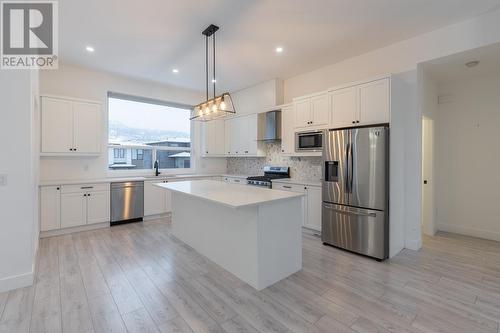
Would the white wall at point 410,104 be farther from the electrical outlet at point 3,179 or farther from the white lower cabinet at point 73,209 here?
the white lower cabinet at point 73,209

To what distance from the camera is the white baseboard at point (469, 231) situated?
12.7 feet

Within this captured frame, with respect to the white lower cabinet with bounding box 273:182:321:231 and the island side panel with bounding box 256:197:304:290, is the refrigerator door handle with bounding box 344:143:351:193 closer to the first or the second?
the white lower cabinet with bounding box 273:182:321:231

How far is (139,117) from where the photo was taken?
5574 millimetres

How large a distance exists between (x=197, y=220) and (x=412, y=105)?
3547 millimetres

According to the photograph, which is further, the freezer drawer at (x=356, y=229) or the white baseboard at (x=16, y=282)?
the freezer drawer at (x=356, y=229)

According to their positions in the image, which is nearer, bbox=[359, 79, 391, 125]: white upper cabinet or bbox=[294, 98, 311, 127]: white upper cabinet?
bbox=[359, 79, 391, 125]: white upper cabinet

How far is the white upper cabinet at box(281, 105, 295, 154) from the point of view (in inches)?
182

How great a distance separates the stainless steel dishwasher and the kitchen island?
2135mm

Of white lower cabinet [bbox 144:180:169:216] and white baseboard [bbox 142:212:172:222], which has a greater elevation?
white lower cabinet [bbox 144:180:169:216]

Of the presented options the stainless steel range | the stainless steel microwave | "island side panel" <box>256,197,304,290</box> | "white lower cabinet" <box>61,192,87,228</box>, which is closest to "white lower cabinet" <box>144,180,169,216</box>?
"white lower cabinet" <box>61,192,87,228</box>

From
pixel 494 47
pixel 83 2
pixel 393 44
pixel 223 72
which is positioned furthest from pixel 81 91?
pixel 494 47

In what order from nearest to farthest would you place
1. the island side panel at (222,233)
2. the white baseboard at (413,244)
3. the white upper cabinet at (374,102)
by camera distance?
the island side panel at (222,233), the white upper cabinet at (374,102), the white baseboard at (413,244)

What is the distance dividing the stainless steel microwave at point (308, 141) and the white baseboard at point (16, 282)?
13.4 feet

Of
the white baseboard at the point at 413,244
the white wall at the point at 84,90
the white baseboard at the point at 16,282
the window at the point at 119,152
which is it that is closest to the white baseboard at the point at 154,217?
the white wall at the point at 84,90
